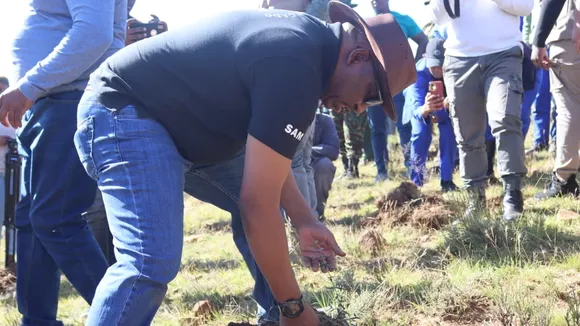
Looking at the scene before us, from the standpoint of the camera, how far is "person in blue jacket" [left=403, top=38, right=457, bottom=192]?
6.62m

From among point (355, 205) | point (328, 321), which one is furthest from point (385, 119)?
point (328, 321)

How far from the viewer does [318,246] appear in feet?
8.78

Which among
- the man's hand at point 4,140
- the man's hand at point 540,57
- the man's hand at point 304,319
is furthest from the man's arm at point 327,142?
the man's hand at point 304,319

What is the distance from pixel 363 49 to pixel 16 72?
1.80 meters

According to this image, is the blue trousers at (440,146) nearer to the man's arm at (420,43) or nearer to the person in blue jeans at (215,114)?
the man's arm at (420,43)

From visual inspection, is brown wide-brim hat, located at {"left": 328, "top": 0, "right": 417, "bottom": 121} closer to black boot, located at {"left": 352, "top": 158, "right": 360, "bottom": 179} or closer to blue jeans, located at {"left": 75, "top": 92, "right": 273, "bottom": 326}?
blue jeans, located at {"left": 75, "top": 92, "right": 273, "bottom": 326}

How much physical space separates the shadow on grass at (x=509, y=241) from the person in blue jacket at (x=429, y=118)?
7.79ft

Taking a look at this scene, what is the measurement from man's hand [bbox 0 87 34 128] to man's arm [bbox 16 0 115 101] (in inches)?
1.0

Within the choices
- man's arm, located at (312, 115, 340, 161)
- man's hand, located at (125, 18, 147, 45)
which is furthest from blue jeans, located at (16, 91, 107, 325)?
man's arm, located at (312, 115, 340, 161)

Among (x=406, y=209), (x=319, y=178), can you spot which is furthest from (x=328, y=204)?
(x=406, y=209)

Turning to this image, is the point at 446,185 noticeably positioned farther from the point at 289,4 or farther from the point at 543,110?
the point at 289,4

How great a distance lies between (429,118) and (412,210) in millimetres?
2092

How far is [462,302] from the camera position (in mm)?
3072

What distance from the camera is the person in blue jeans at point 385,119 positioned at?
24.8ft
